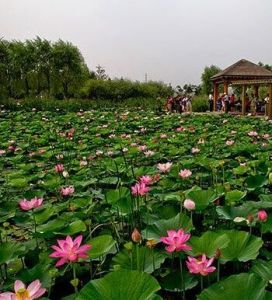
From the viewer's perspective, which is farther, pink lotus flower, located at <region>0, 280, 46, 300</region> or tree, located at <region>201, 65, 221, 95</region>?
tree, located at <region>201, 65, 221, 95</region>

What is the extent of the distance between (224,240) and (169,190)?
1199 millimetres

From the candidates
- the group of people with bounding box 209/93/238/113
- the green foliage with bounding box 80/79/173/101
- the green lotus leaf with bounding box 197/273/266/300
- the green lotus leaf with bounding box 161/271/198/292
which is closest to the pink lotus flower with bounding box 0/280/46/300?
the green lotus leaf with bounding box 197/273/266/300

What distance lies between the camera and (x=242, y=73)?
18906mm

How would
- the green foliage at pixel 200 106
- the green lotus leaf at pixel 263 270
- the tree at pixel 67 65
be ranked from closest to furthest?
1. the green lotus leaf at pixel 263 270
2. the green foliage at pixel 200 106
3. the tree at pixel 67 65

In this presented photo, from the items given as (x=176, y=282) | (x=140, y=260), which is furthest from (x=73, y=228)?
(x=176, y=282)

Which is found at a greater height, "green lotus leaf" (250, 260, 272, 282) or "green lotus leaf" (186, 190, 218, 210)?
"green lotus leaf" (186, 190, 218, 210)

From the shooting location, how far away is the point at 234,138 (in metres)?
5.51

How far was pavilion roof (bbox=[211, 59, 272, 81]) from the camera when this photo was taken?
60.5ft

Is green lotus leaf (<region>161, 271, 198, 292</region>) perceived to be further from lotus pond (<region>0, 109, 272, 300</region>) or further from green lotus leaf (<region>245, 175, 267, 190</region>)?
green lotus leaf (<region>245, 175, 267, 190</region>)

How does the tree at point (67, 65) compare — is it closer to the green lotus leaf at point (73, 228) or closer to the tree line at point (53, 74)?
the tree line at point (53, 74)

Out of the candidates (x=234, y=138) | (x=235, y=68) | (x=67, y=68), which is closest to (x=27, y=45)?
(x=67, y=68)

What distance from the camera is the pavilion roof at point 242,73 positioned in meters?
18.4

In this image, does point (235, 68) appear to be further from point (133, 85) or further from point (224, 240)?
point (224, 240)

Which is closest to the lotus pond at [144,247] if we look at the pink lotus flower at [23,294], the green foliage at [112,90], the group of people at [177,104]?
the pink lotus flower at [23,294]
